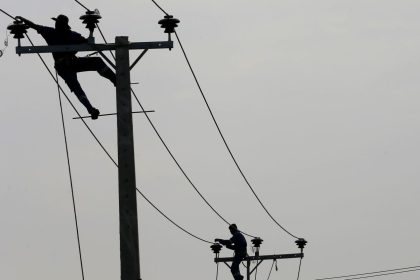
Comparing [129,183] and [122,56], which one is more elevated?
[122,56]

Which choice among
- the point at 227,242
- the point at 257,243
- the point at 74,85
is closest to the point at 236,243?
the point at 227,242

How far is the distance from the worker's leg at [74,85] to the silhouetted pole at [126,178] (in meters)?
1.38

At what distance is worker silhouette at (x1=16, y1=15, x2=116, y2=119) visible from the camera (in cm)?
1809

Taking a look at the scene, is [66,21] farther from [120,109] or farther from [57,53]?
[120,109]

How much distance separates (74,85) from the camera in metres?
18.4

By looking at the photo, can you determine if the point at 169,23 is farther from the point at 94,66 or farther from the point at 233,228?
the point at 233,228

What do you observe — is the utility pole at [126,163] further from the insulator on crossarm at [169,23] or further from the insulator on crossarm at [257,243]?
the insulator on crossarm at [257,243]

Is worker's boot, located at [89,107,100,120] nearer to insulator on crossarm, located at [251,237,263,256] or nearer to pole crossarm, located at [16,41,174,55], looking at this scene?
pole crossarm, located at [16,41,174,55]

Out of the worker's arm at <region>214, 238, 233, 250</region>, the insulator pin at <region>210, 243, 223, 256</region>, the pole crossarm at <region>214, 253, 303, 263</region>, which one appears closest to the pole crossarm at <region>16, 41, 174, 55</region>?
the worker's arm at <region>214, 238, 233, 250</region>

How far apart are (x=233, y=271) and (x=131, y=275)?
62.1 feet

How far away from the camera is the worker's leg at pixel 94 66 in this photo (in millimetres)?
18047

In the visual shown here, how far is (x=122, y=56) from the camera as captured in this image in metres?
17.0

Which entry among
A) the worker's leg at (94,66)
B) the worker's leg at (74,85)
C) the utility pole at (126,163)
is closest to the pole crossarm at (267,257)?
the worker's leg at (74,85)

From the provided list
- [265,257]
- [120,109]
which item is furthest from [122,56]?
[265,257]
